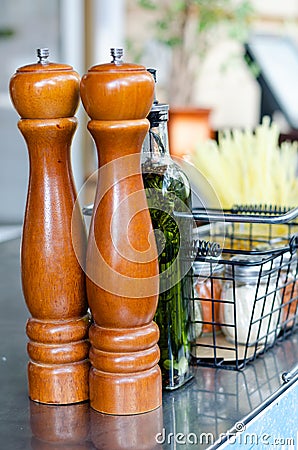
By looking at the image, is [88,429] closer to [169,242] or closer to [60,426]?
[60,426]

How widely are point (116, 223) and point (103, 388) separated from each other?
14 centimetres

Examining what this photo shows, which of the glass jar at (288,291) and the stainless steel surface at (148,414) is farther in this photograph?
the glass jar at (288,291)

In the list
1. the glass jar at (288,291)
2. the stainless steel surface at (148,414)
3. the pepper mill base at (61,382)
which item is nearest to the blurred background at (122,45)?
the glass jar at (288,291)

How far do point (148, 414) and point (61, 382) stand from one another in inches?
3.0

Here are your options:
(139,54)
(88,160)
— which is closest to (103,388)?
(139,54)

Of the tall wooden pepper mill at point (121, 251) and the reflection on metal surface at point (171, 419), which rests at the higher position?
the tall wooden pepper mill at point (121, 251)

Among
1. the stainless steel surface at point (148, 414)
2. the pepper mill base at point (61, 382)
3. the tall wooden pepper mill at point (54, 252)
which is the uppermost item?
the tall wooden pepper mill at point (54, 252)

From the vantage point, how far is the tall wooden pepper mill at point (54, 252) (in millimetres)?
624

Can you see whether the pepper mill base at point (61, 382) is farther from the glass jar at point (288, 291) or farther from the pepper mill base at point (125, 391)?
the glass jar at point (288, 291)

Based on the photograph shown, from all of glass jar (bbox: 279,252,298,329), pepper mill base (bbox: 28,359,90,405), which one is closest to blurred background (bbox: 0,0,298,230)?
glass jar (bbox: 279,252,298,329)

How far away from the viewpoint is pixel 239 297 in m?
0.79

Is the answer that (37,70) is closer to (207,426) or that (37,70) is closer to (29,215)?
(29,215)

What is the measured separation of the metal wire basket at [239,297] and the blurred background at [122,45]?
238 cm

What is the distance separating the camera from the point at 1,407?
66 cm
